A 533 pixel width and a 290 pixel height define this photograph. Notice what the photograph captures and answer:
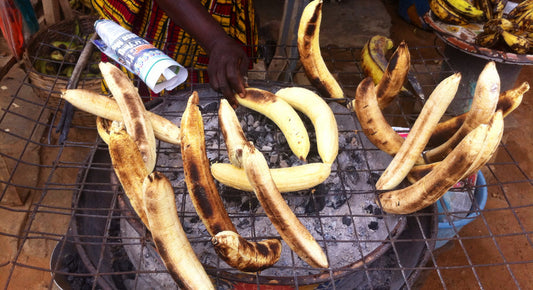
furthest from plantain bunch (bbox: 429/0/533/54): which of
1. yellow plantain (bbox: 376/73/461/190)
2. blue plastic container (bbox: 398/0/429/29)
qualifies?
blue plastic container (bbox: 398/0/429/29)

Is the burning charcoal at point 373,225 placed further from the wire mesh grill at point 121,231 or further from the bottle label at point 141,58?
the bottle label at point 141,58

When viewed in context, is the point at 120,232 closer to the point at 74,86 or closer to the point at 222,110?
the point at 74,86

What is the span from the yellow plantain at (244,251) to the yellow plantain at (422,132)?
0.76 meters

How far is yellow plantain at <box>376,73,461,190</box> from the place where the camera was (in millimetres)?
1963

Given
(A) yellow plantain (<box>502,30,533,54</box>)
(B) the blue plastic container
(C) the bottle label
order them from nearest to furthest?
(C) the bottle label → (A) yellow plantain (<box>502,30,533,54</box>) → (B) the blue plastic container

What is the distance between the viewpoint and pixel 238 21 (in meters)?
3.04

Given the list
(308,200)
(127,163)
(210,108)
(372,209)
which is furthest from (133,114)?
(372,209)

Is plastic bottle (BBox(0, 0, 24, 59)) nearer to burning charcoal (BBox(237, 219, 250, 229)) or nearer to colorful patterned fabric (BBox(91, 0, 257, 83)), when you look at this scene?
colorful patterned fabric (BBox(91, 0, 257, 83))

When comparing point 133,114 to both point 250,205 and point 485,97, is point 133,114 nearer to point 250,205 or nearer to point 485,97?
point 250,205

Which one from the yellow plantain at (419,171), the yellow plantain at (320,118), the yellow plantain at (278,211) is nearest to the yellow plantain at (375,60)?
the yellow plantain at (320,118)

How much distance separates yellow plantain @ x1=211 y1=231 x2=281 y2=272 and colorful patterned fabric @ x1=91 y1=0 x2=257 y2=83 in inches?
57.1

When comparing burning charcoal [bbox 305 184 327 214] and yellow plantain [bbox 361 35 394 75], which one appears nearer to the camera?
burning charcoal [bbox 305 184 327 214]

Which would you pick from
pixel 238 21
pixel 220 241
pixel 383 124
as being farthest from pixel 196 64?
pixel 220 241

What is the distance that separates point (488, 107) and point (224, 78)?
145 cm
